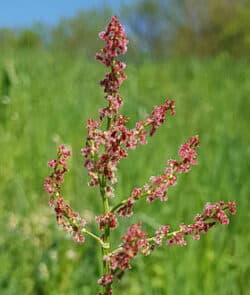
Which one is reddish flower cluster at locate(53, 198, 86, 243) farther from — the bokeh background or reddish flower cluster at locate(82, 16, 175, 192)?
the bokeh background

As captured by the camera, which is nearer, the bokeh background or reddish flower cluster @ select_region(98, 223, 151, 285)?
reddish flower cluster @ select_region(98, 223, 151, 285)

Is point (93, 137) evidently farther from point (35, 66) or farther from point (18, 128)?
point (35, 66)

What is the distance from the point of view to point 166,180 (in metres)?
0.88

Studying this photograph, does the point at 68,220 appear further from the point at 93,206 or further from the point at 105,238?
the point at 93,206

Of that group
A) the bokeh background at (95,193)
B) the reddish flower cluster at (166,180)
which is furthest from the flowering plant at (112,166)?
the bokeh background at (95,193)

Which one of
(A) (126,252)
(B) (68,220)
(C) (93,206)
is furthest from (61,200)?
(C) (93,206)

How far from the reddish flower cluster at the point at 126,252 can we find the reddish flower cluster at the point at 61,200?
0.06 m

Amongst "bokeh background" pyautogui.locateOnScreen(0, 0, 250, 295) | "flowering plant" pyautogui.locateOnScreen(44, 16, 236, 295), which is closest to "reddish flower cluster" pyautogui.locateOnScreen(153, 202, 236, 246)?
"flowering plant" pyautogui.locateOnScreen(44, 16, 236, 295)

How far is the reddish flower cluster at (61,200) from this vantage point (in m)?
0.85

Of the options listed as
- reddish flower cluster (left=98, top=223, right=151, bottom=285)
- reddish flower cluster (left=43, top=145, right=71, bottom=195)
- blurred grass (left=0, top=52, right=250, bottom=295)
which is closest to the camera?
reddish flower cluster (left=98, top=223, right=151, bottom=285)

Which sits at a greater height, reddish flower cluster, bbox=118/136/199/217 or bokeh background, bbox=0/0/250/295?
bokeh background, bbox=0/0/250/295

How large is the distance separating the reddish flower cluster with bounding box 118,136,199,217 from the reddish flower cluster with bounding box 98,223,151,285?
67 millimetres

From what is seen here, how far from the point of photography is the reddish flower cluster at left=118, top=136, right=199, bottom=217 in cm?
86

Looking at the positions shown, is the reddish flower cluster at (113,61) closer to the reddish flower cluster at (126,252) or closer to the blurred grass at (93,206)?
the reddish flower cluster at (126,252)
